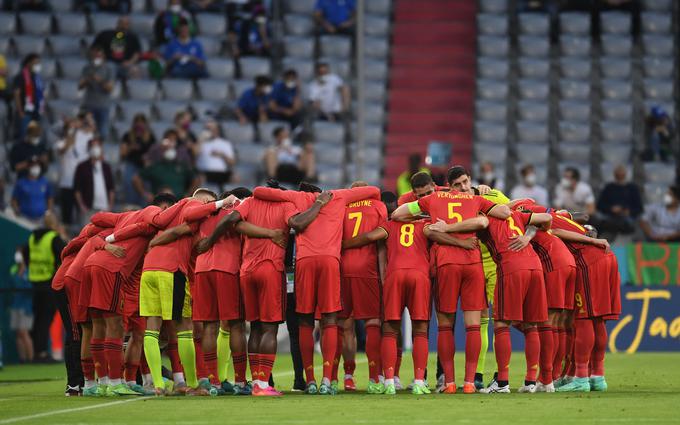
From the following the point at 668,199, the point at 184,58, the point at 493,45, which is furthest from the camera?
the point at 493,45

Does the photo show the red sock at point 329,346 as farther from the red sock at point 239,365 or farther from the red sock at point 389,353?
the red sock at point 239,365

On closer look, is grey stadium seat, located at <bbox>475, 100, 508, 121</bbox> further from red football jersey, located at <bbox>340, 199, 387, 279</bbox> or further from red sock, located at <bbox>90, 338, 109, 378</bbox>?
red sock, located at <bbox>90, 338, 109, 378</bbox>

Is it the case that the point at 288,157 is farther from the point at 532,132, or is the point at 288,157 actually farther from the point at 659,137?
the point at 659,137

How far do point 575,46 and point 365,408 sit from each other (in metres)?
18.5

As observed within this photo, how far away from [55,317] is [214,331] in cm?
945

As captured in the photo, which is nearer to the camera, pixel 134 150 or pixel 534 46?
pixel 134 150

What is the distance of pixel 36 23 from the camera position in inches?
1180

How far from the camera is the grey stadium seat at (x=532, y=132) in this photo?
28.8 m

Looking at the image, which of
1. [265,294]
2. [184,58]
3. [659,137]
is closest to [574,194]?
[659,137]

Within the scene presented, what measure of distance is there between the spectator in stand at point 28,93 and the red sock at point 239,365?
12.6 m

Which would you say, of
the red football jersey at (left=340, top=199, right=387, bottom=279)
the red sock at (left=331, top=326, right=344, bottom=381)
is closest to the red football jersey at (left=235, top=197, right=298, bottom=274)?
the red football jersey at (left=340, top=199, right=387, bottom=279)

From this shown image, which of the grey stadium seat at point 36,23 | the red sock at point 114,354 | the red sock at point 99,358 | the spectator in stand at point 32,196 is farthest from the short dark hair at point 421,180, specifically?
the grey stadium seat at point 36,23

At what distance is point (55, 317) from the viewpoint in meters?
23.5

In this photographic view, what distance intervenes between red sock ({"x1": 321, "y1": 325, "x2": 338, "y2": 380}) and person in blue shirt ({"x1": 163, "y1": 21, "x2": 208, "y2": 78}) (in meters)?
14.7
